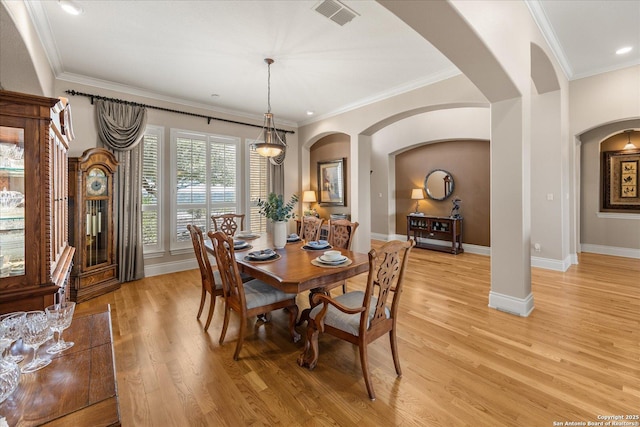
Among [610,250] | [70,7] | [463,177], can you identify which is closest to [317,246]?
[70,7]

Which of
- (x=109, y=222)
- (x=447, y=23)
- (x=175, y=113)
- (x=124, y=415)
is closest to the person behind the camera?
(x=124, y=415)

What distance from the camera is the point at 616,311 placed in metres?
3.07

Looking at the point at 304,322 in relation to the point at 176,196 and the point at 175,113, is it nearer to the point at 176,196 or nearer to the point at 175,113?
the point at 176,196

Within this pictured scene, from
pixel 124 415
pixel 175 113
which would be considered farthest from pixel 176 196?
pixel 124 415

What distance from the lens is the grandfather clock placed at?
11.9ft

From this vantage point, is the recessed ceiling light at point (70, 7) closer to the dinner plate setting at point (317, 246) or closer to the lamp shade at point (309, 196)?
the dinner plate setting at point (317, 246)

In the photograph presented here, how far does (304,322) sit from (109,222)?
320cm

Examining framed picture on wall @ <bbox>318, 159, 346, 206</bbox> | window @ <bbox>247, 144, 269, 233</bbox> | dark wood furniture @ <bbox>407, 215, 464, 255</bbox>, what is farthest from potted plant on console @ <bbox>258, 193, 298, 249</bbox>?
dark wood furniture @ <bbox>407, 215, 464, 255</bbox>

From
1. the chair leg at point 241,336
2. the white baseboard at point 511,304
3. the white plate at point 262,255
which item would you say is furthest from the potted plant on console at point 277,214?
the white baseboard at point 511,304

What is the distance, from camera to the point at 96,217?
12.8 feet

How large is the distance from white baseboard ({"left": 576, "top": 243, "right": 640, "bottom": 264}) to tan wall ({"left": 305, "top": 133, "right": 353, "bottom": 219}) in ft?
16.4

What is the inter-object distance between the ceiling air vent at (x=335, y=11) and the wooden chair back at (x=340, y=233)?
2.07m

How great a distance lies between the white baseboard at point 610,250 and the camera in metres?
5.35

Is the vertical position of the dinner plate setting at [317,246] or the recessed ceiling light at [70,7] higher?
the recessed ceiling light at [70,7]
